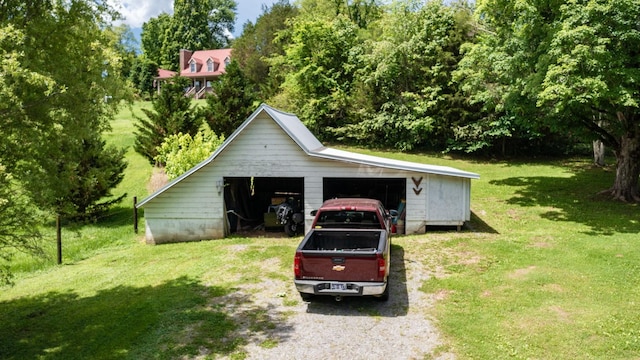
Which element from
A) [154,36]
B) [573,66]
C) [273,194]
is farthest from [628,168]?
[154,36]

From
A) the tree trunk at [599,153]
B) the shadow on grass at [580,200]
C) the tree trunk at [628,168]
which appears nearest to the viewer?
the shadow on grass at [580,200]

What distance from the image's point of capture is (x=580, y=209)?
60.5 feet

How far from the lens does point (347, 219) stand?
11.9 m

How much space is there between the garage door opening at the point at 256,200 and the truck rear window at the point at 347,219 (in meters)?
6.11

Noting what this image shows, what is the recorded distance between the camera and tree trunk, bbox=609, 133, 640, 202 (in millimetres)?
18578

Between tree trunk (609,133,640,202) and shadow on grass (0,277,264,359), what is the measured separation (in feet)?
57.3

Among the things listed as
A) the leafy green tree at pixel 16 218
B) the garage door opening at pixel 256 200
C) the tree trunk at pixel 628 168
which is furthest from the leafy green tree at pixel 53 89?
the tree trunk at pixel 628 168

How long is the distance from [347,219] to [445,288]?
301cm

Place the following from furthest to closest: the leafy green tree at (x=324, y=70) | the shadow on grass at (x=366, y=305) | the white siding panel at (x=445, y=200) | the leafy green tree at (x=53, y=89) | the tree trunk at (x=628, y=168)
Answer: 1. the leafy green tree at (x=324, y=70)
2. the tree trunk at (x=628, y=168)
3. the white siding panel at (x=445, y=200)
4. the shadow on grass at (x=366, y=305)
5. the leafy green tree at (x=53, y=89)

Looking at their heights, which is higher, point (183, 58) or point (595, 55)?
point (183, 58)

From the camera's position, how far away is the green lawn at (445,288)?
8.28 m

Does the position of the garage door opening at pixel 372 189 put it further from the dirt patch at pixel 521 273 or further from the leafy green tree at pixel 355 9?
the leafy green tree at pixel 355 9

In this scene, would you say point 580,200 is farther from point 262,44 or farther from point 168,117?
point 262,44

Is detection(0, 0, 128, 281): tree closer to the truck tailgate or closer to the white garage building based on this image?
the truck tailgate
